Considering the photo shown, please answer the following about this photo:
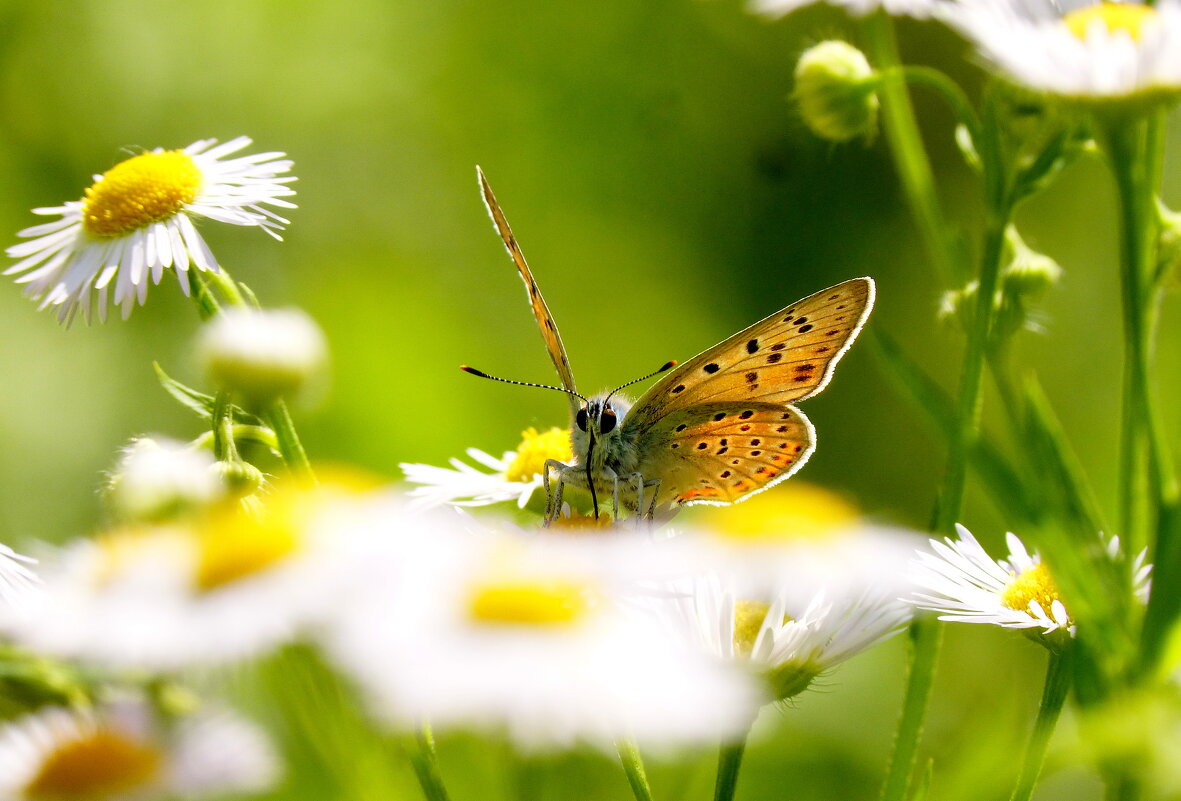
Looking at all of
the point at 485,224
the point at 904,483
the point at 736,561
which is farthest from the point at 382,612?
the point at 485,224

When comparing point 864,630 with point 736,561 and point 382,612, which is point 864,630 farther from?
point 382,612

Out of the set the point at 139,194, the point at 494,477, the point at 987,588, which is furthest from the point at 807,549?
the point at 139,194

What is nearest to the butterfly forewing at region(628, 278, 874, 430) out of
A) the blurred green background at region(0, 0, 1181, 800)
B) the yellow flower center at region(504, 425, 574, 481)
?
the yellow flower center at region(504, 425, 574, 481)

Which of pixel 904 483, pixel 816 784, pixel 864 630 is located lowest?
pixel 816 784

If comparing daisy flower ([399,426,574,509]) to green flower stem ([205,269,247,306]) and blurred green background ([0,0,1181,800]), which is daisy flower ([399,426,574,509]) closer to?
green flower stem ([205,269,247,306])

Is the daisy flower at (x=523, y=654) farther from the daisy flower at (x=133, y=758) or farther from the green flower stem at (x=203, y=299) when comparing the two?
the green flower stem at (x=203, y=299)

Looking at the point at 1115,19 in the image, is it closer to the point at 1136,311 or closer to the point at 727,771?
the point at 1136,311

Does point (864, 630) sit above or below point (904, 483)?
above
